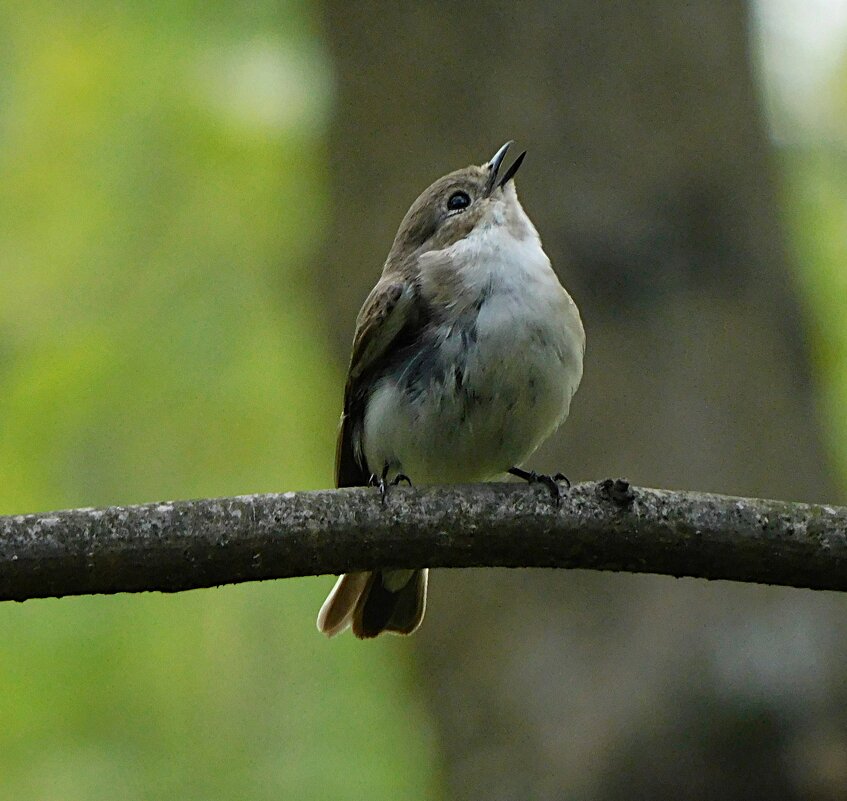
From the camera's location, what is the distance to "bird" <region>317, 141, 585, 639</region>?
4.15 meters

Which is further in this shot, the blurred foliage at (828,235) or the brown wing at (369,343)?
the blurred foliage at (828,235)

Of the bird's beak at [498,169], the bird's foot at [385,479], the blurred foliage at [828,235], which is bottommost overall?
the bird's foot at [385,479]

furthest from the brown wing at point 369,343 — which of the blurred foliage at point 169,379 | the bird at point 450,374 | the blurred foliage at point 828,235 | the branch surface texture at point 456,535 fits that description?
the blurred foliage at point 828,235

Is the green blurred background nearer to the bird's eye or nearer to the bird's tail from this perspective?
the bird's eye

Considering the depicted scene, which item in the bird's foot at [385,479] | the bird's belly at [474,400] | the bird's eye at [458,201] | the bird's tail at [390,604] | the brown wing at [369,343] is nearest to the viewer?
the bird's belly at [474,400]

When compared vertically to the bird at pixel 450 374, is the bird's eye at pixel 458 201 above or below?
above

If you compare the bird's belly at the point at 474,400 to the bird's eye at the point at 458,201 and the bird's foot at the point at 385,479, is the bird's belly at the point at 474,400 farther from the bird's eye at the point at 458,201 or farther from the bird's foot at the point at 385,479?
the bird's eye at the point at 458,201

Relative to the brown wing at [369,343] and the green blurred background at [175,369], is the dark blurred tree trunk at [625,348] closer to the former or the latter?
the brown wing at [369,343]

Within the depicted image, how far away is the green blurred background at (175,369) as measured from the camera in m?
7.07

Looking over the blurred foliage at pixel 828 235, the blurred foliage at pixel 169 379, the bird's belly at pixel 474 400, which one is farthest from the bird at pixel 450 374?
the blurred foliage at pixel 828 235

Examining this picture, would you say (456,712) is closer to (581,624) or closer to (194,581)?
(581,624)

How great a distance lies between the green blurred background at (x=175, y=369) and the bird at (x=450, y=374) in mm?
2389

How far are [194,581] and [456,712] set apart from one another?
2390 millimetres

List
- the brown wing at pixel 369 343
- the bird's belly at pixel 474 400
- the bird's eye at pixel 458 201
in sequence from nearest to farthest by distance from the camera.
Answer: the bird's belly at pixel 474 400
the brown wing at pixel 369 343
the bird's eye at pixel 458 201
